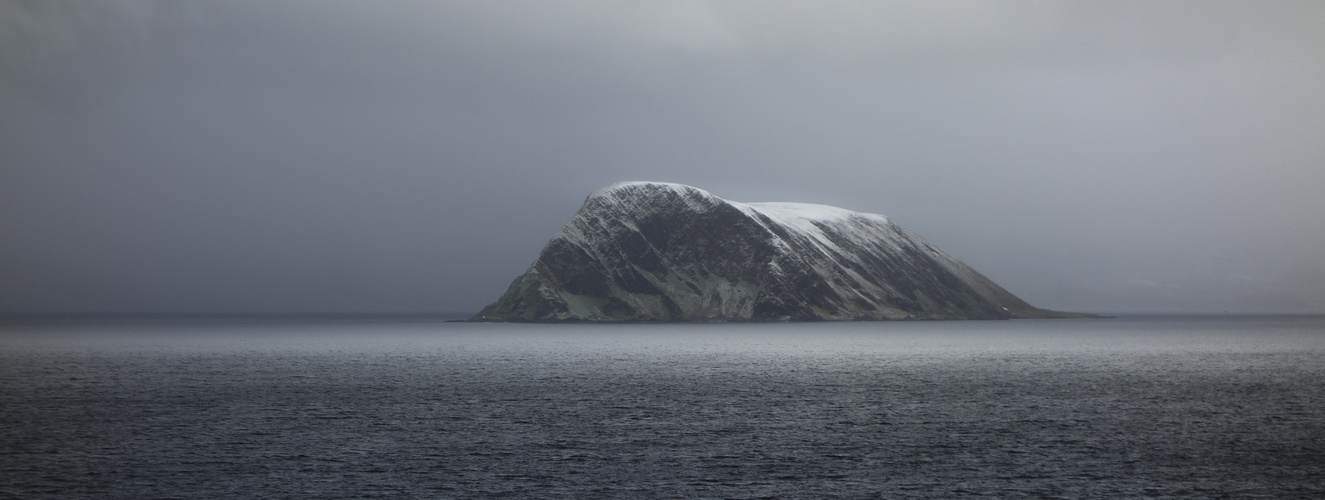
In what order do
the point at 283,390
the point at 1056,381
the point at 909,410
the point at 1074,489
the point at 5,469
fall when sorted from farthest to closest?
1. the point at 1056,381
2. the point at 283,390
3. the point at 909,410
4. the point at 5,469
5. the point at 1074,489

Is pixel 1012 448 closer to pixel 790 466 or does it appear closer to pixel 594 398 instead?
pixel 790 466

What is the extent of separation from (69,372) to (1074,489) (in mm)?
116456

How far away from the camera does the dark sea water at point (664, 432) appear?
42.8 m

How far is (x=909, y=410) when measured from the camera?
70.9 m

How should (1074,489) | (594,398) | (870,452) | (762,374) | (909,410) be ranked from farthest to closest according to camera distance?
1. (762,374)
2. (594,398)
3. (909,410)
4. (870,452)
5. (1074,489)

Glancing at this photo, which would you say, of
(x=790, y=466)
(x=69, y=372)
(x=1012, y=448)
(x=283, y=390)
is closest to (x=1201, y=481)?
(x=1012, y=448)

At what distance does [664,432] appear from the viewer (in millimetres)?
59000

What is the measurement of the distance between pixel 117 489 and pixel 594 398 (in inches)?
1714

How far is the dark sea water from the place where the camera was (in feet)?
141

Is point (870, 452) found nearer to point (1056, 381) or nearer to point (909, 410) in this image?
point (909, 410)

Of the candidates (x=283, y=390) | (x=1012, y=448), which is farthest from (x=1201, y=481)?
(x=283, y=390)

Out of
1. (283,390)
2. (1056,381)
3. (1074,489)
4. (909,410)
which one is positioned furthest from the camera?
(1056,381)

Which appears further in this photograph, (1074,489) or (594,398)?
(594,398)

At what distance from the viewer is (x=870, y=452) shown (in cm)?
5125
